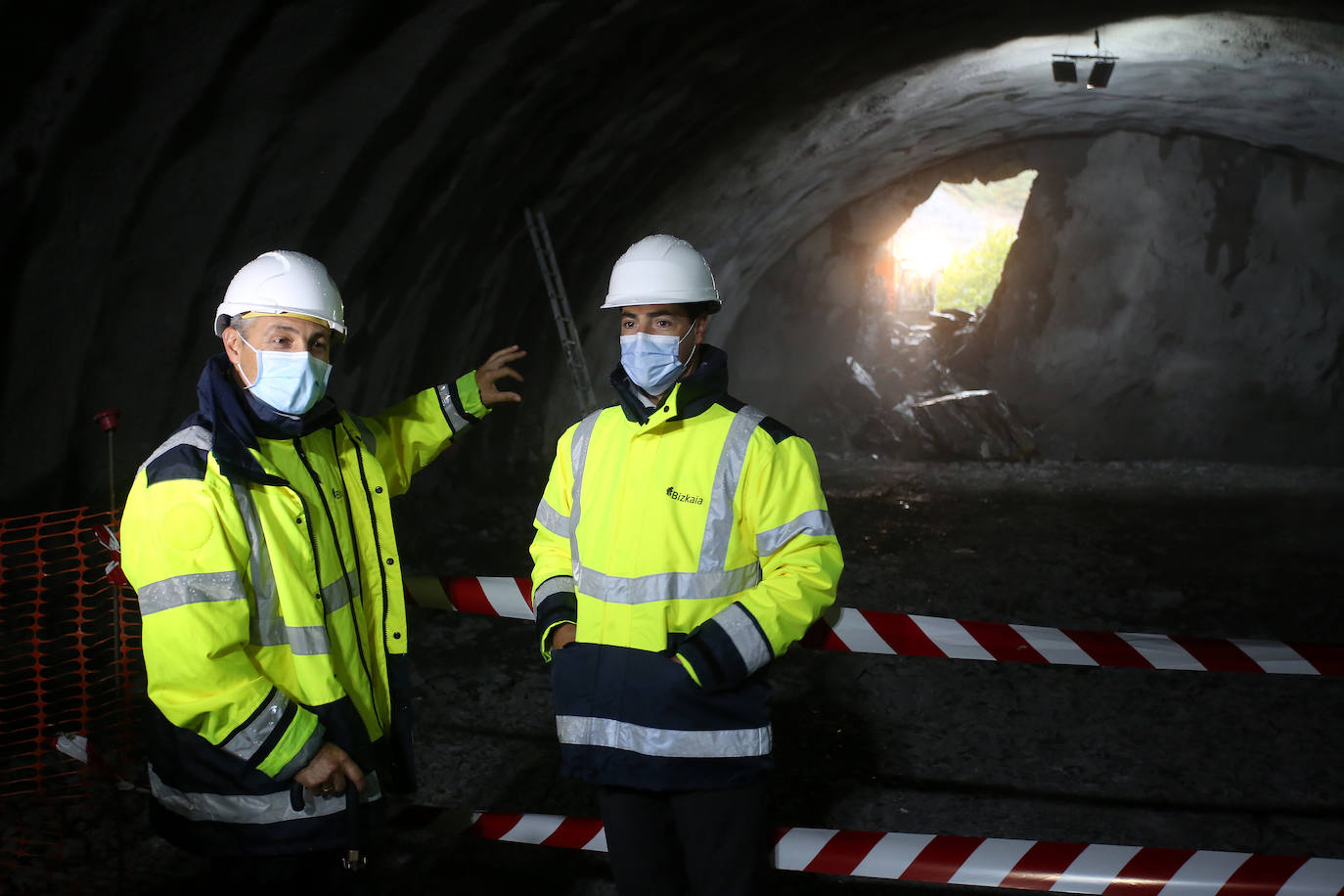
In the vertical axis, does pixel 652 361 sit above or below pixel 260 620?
above

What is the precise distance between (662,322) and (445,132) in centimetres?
462

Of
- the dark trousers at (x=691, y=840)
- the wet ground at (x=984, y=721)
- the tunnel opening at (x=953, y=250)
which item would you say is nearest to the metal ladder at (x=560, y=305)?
the wet ground at (x=984, y=721)

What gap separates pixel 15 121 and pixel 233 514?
2.79m

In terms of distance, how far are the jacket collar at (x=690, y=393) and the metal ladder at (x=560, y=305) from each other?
6.09 meters

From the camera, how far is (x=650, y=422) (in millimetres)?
2312

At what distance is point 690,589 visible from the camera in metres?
2.26

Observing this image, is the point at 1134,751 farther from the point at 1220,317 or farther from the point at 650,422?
the point at 1220,317

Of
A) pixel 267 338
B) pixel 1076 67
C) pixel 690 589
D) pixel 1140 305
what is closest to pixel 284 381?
pixel 267 338

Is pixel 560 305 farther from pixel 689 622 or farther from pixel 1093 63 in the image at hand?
pixel 689 622

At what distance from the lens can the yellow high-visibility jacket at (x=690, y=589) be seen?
2174 mm

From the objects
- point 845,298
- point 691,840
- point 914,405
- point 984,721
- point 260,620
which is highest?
point 845,298

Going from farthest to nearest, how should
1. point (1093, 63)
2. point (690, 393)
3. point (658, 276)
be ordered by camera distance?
point (1093, 63), point (658, 276), point (690, 393)

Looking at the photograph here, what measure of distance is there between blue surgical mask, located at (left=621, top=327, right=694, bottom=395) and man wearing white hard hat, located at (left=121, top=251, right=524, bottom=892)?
2.31 feet

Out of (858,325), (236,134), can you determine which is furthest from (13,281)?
(858,325)
